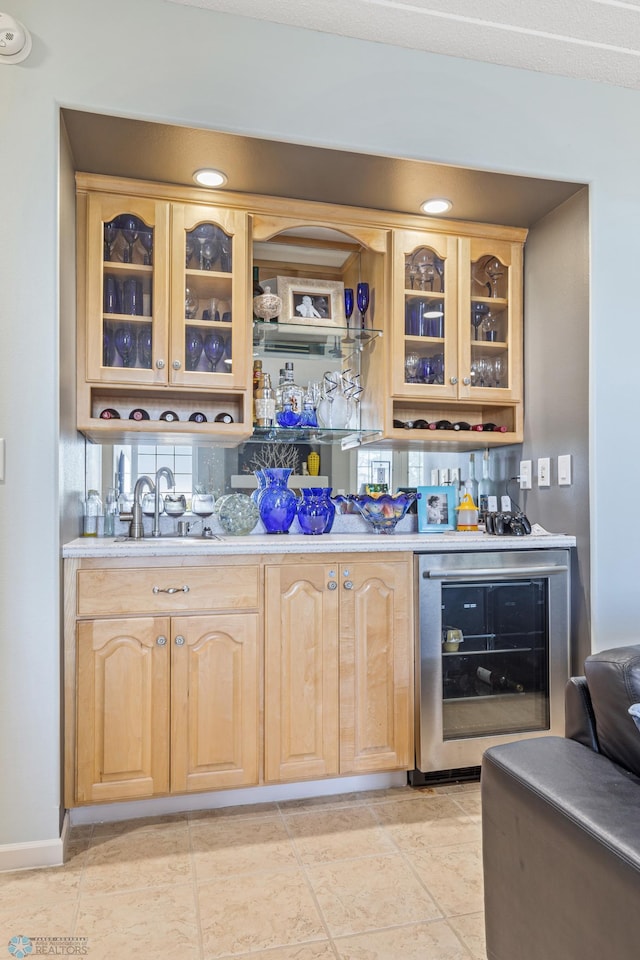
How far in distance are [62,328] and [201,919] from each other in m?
1.82

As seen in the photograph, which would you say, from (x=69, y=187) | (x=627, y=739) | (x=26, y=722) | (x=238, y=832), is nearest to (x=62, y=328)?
(x=69, y=187)

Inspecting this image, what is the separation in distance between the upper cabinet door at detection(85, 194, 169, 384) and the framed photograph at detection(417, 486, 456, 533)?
1309mm

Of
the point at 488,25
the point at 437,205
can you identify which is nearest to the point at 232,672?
→ the point at 437,205

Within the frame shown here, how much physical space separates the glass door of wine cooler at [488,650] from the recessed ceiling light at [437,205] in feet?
4.94

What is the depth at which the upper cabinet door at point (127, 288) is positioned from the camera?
2.54m

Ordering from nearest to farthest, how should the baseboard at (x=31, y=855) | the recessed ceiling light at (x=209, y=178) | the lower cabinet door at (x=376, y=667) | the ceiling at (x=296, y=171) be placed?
the baseboard at (x=31, y=855) → the ceiling at (x=296, y=171) → the lower cabinet door at (x=376, y=667) → the recessed ceiling light at (x=209, y=178)

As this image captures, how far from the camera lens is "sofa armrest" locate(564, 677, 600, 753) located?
1214 mm

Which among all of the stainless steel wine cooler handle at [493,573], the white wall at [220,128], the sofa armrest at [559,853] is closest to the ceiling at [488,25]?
the white wall at [220,128]

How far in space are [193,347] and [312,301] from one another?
688 mm

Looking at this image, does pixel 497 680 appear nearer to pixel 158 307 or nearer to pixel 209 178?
pixel 158 307

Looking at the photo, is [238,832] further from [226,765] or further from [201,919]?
[201,919]

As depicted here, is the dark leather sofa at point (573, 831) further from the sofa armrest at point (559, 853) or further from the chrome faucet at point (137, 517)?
the chrome faucet at point (137, 517)

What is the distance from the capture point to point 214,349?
2668 mm
